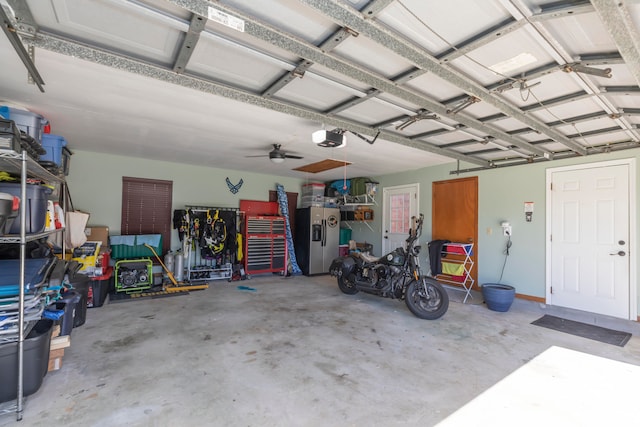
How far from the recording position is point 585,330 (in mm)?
3703

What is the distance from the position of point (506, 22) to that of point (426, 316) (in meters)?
3.36

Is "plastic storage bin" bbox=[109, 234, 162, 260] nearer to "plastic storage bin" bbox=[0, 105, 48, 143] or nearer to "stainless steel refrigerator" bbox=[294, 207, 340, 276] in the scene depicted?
"plastic storage bin" bbox=[0, 105, 48, 143]

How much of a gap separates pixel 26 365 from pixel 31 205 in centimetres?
112

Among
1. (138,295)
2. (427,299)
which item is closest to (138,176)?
(138,295)

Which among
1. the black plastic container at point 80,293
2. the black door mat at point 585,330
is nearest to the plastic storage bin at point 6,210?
the black plastic container at point 80,293

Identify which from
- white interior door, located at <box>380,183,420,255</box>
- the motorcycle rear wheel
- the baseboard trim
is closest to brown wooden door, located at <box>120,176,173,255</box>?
the motorcycle rear wheel

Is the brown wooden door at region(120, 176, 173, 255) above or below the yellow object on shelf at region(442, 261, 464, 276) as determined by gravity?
above

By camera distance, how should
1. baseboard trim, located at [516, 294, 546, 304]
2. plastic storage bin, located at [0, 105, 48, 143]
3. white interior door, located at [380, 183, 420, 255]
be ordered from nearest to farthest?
plastic storage bin, located at [0, 105, 48, 143], baseboard trim, located at [516, 294, 546, 304], white interior door, located at [380, 183, 420, 255]

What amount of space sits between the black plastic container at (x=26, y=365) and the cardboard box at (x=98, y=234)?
3.44 m

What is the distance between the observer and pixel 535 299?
180 inches

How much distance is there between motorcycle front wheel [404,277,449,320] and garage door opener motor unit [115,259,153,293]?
432 cm

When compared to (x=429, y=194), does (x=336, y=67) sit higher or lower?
higher

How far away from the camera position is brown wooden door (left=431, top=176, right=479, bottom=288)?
5309 millimetres

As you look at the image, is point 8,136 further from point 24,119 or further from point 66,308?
point 66,308
